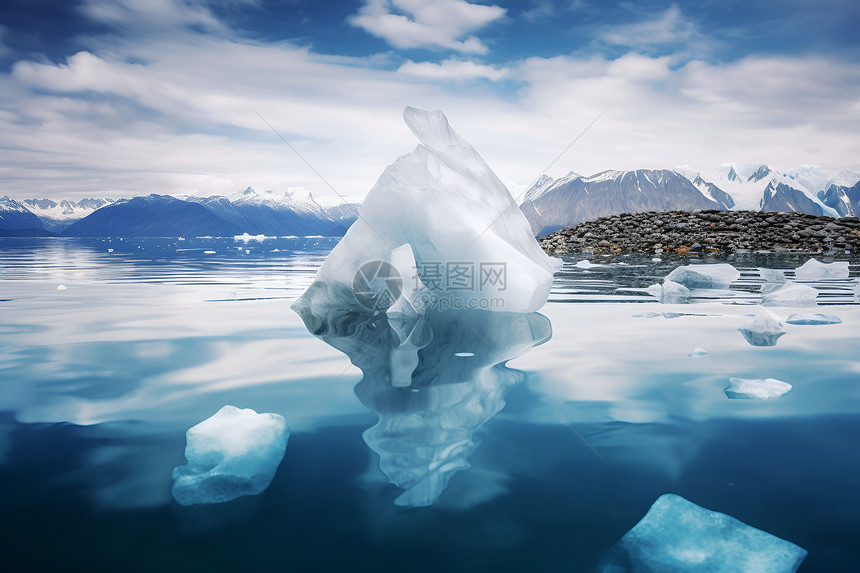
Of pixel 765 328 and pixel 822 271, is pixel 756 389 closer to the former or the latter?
pixel 765 328

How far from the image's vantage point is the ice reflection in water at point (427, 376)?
1.95 m

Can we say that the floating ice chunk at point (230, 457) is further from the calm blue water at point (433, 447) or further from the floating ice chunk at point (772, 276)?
the floating ice chunk at point (772, 276)

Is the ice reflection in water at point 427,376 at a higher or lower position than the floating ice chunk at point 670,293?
lower

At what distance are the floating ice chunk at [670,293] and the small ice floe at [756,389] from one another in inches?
165

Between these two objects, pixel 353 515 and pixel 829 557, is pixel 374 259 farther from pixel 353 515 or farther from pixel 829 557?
pixel 829 557

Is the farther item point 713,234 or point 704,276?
point 713,234

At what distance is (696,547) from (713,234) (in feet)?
78.7

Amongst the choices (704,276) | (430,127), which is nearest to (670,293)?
(704,276)

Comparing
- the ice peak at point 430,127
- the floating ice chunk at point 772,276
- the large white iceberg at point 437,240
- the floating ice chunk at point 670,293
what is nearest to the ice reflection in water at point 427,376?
the large white iceberg at point 437,240

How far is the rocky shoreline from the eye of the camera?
2094 centimetres

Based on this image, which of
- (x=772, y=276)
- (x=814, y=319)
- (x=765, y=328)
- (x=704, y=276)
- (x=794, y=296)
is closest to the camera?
(x=765, y=328)

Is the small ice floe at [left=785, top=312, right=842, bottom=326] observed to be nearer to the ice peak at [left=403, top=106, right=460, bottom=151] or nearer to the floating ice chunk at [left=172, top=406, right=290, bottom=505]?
the ice peak at [left=403, top=106, right=460, bottom=151]

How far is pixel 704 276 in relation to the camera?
8766mm

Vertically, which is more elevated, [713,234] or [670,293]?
[713,234]
